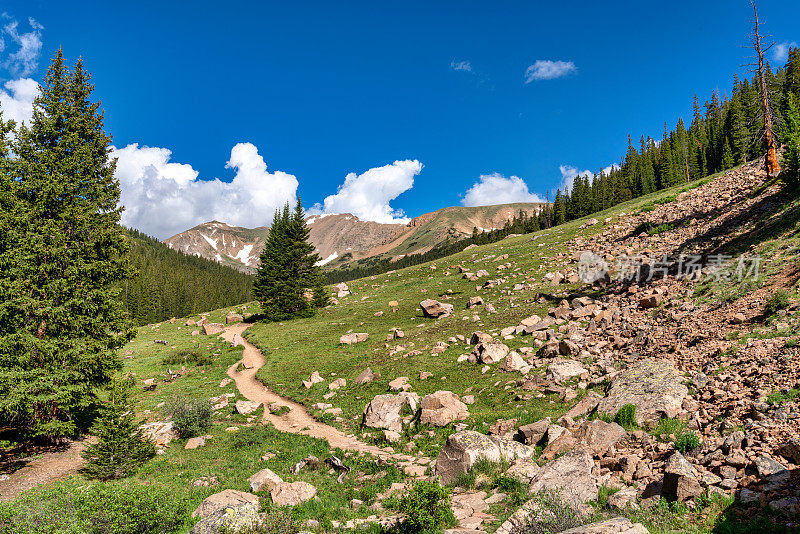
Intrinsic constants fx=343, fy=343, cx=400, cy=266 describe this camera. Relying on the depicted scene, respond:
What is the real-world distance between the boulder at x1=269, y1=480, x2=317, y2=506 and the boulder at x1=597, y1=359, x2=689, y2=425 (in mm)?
11946

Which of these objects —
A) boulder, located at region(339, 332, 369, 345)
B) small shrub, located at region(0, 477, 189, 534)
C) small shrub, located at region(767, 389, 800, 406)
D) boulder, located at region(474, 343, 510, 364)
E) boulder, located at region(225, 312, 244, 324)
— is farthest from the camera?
boulder, located at region(225, 312, 244, 324)

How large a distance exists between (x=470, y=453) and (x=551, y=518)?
4615 millimetres

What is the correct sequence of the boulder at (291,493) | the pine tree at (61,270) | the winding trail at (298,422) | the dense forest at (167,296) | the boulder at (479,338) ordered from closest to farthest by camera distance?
the boulder at (291,493) < the winding trail at (298,422) < the pine tree at (61,270) < the boulder at (479,338) < the dense forest at (167,296)

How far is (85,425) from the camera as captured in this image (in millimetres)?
20844

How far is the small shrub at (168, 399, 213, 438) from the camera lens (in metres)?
20.0

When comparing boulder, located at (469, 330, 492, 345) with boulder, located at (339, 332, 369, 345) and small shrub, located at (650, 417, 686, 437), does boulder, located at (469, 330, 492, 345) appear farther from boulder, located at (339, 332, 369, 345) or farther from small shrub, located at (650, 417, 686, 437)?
small shrub, located at (650, 417, 686, 437)

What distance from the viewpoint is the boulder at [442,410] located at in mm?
17875

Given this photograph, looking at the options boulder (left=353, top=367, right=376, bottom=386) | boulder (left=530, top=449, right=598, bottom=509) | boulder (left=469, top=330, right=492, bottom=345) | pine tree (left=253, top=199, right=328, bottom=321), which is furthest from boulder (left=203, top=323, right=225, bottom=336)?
boulder (left=530, top=449, right=598, bottom=509)

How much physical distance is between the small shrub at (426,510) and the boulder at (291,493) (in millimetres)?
4506

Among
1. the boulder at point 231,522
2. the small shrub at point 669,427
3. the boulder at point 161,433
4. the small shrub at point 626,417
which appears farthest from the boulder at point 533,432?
the boulder at point 161,433

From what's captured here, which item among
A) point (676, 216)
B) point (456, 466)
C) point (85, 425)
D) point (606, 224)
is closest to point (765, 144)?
point (676, 216)

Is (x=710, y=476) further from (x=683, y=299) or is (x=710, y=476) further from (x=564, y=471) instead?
(x=683, y=299)

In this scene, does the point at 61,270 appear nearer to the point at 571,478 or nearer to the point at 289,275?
the point at 571,478

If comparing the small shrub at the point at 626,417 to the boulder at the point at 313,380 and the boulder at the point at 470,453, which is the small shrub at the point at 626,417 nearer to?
the boulder at the point at 470,453
